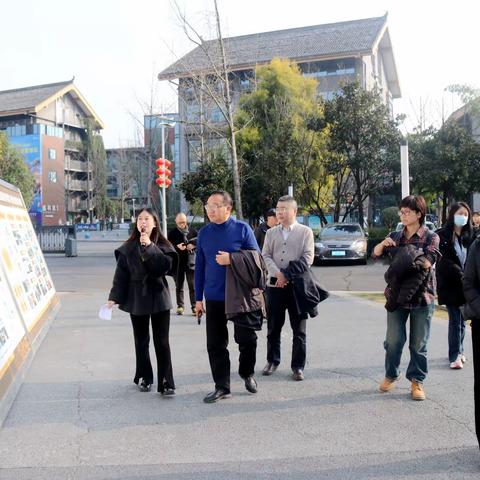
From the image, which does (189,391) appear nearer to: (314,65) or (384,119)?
(384,119)

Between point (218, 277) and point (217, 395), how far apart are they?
3.24ft

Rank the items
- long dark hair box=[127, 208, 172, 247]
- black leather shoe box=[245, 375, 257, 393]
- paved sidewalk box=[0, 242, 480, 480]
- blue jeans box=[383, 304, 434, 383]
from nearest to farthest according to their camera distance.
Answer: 1. paved sidewalk box=[0, 242, 480, 480]
2. blue jeans box=[383, 304, 434, 383]
3. black leather shoe box=[245, 375, 257, 393]
4. long dark hair box=[127, 208, 172, 247]

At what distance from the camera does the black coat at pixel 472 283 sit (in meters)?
3.54

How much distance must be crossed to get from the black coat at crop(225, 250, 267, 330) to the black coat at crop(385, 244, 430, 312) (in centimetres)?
111

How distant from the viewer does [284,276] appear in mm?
5516

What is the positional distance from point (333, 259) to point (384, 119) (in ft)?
25.4

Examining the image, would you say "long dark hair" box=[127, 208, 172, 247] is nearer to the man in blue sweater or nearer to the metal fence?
the man in blue sweater

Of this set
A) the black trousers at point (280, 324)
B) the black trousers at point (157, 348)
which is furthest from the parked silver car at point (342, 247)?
the black trousers at point (157, 348)

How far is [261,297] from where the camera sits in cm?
500

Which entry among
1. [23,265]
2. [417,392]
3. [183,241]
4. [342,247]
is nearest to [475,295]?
[417,392]

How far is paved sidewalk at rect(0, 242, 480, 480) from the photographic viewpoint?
3480mm

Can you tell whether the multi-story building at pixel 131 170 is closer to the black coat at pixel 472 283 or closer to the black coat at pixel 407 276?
the black coat at pixel 407 276

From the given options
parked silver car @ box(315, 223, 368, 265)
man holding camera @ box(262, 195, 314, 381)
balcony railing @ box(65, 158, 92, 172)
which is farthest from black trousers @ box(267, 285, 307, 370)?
balcony railing @ box(65, 158, 92, 172)

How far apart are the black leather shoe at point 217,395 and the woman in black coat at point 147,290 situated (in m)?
0.37
